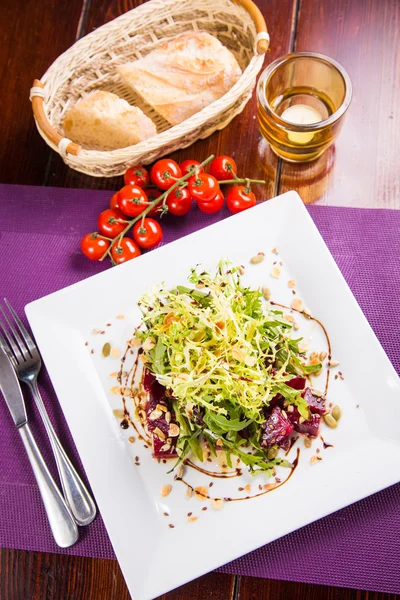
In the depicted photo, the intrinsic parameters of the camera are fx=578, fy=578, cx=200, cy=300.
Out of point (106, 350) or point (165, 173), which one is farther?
point (165, 173)

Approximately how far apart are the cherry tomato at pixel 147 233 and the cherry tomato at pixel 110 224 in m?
0.05

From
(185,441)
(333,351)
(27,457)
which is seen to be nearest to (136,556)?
(185,441)

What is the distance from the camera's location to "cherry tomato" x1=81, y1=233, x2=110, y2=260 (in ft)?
6.11

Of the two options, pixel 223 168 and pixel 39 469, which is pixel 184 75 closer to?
pixel 223 168

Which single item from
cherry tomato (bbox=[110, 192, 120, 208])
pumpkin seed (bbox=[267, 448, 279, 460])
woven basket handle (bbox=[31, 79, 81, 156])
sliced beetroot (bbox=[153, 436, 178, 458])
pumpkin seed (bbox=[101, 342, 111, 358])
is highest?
woven basket handle (bbox=[31, 79, 81, 156])

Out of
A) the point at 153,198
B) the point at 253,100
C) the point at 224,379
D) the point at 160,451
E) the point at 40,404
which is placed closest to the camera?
the point at 224,379

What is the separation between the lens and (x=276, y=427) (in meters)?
1.56

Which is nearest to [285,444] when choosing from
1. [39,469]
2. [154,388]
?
[154,388]

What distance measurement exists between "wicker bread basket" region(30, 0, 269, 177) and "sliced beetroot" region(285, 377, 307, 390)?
824 millimetres

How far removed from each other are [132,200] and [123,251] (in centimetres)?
17

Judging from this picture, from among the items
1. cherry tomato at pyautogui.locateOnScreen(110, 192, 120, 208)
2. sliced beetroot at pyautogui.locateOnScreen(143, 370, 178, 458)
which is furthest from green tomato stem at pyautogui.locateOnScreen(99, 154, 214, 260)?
sliced beetroot at pyautogui.locateOnScreen(143, 370, 178, 458)

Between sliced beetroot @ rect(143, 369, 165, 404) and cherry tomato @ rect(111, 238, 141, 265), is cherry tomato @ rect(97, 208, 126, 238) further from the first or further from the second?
sliced beetroot @ rect(143, 369, 165, 404)

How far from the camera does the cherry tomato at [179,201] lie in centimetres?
188

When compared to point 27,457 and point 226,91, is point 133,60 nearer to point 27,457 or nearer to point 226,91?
point 226,91
